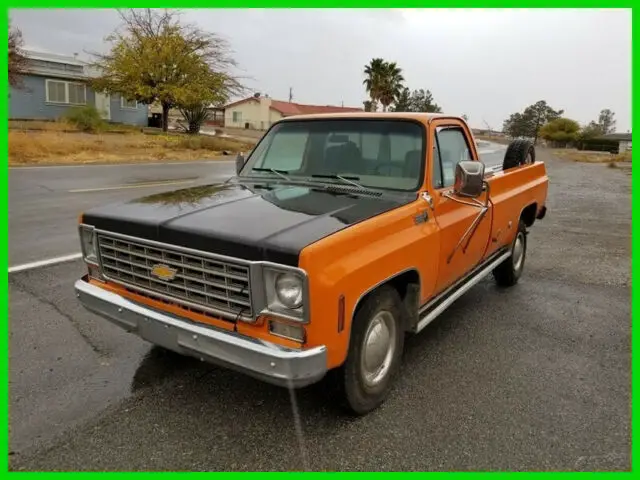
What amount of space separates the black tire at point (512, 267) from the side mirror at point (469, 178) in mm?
2131

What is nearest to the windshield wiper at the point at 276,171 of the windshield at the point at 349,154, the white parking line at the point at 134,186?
the windshield at the point at 349,154

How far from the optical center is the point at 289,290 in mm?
2689

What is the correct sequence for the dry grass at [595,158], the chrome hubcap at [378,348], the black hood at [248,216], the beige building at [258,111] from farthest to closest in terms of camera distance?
the beige building at [258,111] → the dry grass at [595,158] → the chrome hubcap at [378,348] → the black hood at [248,216]

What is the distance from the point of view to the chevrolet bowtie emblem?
306 centimetres

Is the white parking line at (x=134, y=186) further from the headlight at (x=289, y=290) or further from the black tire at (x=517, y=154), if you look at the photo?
the headlight at (x=289, y=290)

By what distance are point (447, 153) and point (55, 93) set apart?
126 ft

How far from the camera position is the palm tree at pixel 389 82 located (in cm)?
5528

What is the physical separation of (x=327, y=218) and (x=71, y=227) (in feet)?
20.3

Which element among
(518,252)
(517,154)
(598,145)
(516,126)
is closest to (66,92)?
(517,154)

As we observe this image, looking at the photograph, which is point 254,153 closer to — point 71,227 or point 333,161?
point 333,161

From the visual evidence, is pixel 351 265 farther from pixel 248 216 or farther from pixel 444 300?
pixel 444 300

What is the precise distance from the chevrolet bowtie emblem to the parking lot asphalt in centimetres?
85

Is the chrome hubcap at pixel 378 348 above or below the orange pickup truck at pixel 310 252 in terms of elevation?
below

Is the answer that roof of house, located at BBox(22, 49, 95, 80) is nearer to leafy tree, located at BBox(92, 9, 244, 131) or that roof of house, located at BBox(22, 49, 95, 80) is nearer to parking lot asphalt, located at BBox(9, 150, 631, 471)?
leafy tree, located at BBox(92, 9, 244, 131)
